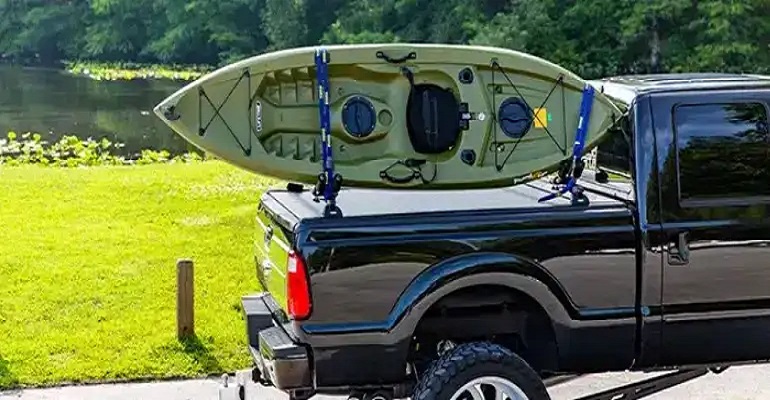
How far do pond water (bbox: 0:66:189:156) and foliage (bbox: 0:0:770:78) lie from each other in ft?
34.8

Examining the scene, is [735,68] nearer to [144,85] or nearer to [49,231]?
[144,85]

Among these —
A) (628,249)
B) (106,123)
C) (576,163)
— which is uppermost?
(576,163)

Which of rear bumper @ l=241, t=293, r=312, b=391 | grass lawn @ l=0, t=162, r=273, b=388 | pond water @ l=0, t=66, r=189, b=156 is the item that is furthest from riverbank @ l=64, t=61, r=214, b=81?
rear bumper @ l=241, t=293, r=312, b=391

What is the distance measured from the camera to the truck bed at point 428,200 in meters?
4.82

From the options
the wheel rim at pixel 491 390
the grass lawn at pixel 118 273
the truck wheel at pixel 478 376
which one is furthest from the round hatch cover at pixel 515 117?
the grass lawn at pixel 118 273

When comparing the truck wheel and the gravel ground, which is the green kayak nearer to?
the truck wheel

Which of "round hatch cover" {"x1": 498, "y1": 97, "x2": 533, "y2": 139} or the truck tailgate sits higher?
"round hatch cover" {"x1": 498, "y1": 97, "x2": 533, "y2": 139}

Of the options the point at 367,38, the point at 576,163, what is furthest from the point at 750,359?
the point at 367,38

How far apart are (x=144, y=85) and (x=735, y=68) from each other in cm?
2573

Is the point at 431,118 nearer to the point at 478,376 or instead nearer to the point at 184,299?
the point at 478,376

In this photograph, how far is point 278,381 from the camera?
4.53 m

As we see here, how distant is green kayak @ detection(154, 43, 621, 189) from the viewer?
511 centimetres

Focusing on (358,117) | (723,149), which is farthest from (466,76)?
(723,149)

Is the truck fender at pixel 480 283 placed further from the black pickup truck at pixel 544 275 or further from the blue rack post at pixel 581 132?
the blue rack post at pixel 581 132
